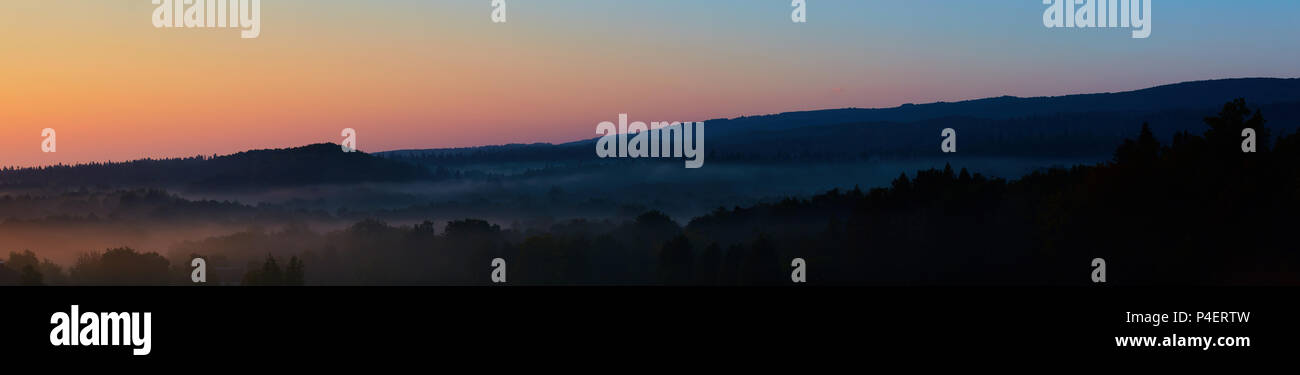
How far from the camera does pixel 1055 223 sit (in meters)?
85.2

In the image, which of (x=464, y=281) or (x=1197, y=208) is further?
(x=464, y=281)

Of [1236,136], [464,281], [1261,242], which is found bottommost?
[464,281]

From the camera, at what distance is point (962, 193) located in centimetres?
11362

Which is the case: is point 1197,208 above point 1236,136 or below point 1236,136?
below

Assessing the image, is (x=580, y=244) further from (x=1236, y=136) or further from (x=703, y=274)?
(x=1236, y=136)
